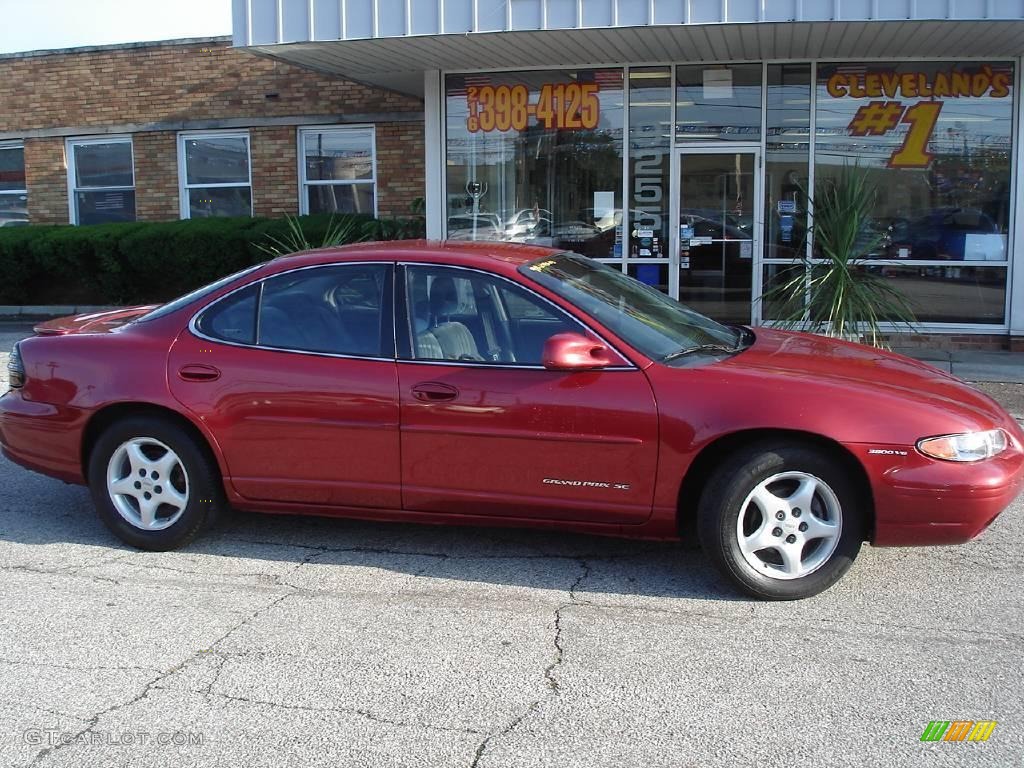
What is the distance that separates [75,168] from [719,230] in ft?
37.2

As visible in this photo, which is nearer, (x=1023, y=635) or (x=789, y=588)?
(x=1023, y=635)

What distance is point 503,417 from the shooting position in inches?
189

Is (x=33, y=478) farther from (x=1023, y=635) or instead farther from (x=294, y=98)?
(x=294, y=98)

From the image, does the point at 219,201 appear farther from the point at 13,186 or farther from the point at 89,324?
the point at 89,324

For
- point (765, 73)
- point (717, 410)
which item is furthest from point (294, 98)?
point (717, 410)

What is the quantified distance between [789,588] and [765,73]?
8736 millimetres

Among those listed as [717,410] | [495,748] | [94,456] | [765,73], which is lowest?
[495,748]

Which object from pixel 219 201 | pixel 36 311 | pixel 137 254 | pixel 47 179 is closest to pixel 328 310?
pixel 137 254

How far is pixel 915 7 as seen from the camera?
944cm

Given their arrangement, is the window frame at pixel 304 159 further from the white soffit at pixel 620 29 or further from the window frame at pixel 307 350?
the window frame at pixel 307 350

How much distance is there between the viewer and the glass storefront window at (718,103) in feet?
39.4

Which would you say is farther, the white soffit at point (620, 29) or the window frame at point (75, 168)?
the window frame at point (75, 168)

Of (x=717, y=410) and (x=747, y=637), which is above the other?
(x=717, y=410)

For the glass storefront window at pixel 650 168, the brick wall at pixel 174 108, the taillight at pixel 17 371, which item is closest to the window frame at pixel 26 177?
the brick wall at pixel 174 108
